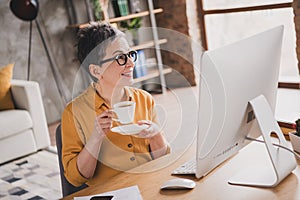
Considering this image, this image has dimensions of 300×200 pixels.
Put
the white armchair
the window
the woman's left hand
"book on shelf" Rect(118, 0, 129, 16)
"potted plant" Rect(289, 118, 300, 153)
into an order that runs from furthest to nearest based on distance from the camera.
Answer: "book on shelf" Rect(118, 0, 129, 16) → the window → the white armchair → the woman's left hand → "potted plant" Rect(289, 118, 300, 153)

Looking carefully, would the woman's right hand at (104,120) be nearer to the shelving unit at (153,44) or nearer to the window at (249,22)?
the window at (249,22)

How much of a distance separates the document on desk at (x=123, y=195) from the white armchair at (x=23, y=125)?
2.57 m

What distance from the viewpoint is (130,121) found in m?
1.52

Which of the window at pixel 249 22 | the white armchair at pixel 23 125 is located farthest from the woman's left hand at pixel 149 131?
the window at pixel 249 22

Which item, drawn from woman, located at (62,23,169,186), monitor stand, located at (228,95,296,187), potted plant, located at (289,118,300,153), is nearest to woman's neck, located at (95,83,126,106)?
woman, located at (62,23,169,186)

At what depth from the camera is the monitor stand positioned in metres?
1.32

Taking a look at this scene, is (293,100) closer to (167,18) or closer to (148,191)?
(167,18)

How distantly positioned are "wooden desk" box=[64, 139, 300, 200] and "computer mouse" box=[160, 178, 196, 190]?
1cm

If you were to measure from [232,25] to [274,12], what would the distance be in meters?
0.60

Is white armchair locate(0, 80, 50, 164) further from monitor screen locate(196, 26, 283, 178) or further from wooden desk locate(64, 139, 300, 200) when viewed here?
monitor screen locate(196, 26, 283, 178)

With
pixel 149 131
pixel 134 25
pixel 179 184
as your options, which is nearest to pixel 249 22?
pixel 134 25

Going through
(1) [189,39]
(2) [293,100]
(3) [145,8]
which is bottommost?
(2) [293,100]

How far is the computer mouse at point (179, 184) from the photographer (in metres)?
1.36

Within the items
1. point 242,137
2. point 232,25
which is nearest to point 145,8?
point 232,25
